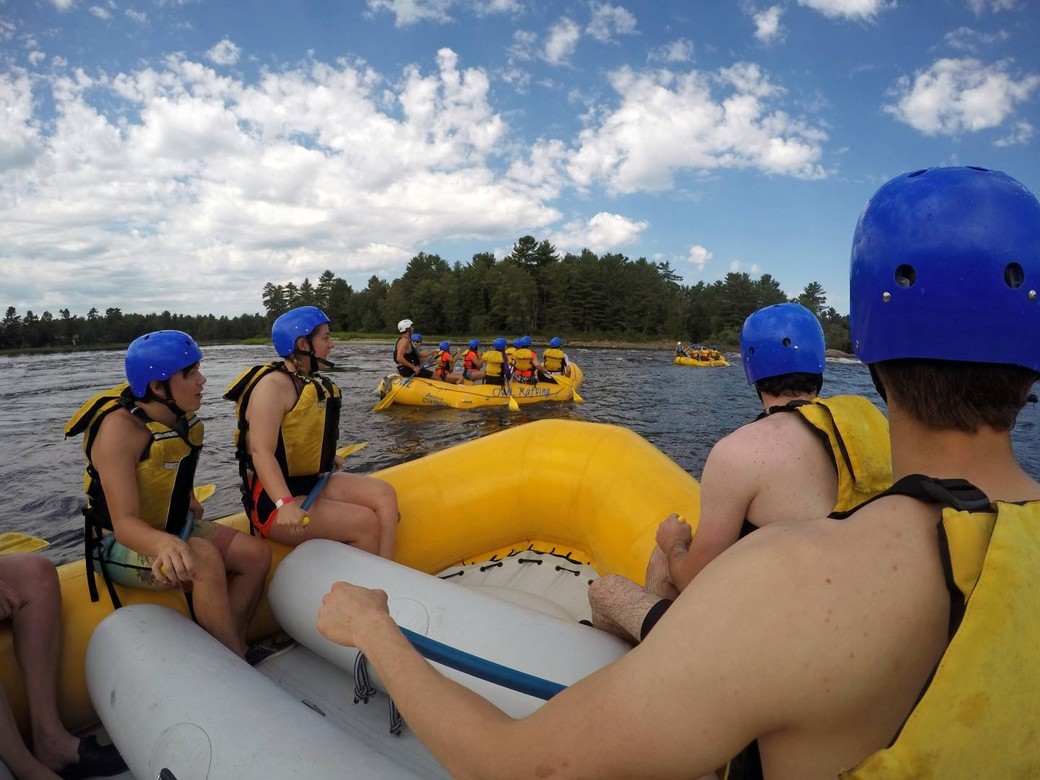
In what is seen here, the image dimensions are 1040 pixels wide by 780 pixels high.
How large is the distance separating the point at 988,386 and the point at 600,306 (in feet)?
212

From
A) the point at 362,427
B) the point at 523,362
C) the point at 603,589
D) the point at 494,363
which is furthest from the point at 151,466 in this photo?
the point at 523,362

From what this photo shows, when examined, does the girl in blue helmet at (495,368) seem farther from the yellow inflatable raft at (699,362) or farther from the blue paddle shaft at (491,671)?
the yellow inflatable raft at (699,362)

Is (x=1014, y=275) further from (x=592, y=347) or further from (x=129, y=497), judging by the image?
(x=592, y=347)

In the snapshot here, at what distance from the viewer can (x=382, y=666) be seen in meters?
1.10

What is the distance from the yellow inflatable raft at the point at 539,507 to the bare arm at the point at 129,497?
2.64ft

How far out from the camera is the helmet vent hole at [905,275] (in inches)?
35.4

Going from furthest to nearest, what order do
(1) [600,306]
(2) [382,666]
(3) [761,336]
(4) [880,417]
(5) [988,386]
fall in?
1. (1) [600,306]
2. (3) [761,336]
3. (4) [880,417]
4. (2) [382,666]
5. (5) [988,386]

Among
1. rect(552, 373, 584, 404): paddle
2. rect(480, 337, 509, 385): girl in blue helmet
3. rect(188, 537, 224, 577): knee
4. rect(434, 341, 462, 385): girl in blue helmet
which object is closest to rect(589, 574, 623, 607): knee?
rect(188, 537, 224, 577): knee

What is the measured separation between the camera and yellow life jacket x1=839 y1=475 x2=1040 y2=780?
0.69 m

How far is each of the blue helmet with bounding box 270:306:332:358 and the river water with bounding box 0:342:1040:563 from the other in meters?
1.37

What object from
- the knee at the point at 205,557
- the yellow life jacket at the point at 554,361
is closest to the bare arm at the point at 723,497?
the knee at the point at 205,557

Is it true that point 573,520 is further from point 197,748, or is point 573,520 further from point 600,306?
point 600,306

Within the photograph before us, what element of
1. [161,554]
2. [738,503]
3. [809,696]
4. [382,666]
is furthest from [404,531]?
[809,696]

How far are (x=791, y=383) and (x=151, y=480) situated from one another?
8.58 ft
